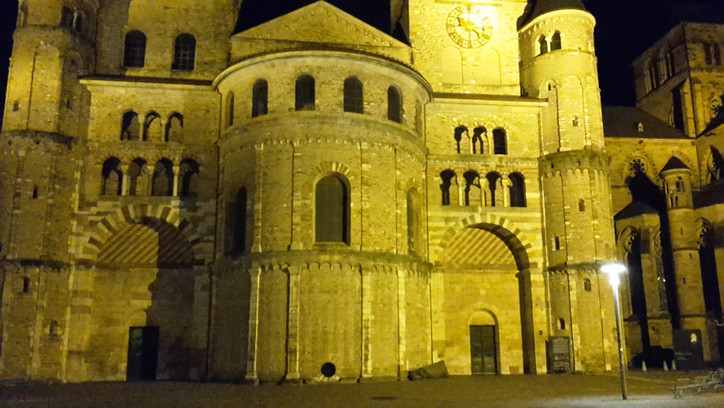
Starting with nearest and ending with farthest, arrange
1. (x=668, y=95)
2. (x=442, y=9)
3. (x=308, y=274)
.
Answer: (x=308, y=274) → (x=442, y=9) → (x=668, y=95)

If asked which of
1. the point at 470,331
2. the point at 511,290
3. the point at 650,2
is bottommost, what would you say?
the point at 470,331

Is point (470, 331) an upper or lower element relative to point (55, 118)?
lower

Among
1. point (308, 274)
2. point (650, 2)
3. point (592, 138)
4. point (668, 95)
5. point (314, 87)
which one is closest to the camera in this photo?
point (308, 274)

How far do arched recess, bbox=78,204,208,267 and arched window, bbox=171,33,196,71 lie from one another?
7697 mm

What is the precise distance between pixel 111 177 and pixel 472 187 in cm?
1793

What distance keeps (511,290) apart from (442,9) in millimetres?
15835

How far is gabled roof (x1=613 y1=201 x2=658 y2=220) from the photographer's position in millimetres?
38969

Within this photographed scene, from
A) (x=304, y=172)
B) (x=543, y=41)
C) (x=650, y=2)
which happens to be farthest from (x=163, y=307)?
(x=650, y=2)

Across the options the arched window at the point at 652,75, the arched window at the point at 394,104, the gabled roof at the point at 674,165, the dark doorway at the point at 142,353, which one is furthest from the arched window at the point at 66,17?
the arched window at the point at 652,75

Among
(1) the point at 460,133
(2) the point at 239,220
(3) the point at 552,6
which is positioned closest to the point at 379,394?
(2) the point at 239,220

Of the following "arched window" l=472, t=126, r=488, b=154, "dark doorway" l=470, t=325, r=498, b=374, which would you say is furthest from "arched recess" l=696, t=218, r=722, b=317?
"arched window" l=472, t=126, r=488, b=154

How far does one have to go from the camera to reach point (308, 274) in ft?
82.8

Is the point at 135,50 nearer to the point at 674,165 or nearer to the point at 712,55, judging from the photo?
the point at 674,165

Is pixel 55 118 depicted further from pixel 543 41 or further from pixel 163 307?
pixel 543 41
